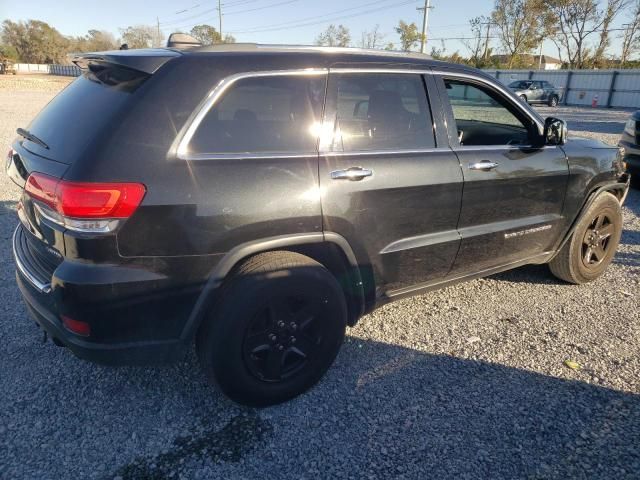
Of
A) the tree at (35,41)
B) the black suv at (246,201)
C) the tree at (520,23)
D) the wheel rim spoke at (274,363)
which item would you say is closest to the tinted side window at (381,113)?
the black suv at (246,201)

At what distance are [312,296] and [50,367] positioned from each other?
172cm

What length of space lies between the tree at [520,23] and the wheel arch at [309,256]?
187 ft

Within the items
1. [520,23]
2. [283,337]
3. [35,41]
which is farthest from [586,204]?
[35,41]

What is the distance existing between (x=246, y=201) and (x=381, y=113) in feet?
3.66

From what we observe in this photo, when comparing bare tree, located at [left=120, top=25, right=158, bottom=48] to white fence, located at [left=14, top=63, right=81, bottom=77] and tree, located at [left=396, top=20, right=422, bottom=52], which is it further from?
tree, located at [left=396, top=20, right=422, bottom=52]

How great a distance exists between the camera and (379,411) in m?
2.54

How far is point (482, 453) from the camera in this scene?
7.44 feet

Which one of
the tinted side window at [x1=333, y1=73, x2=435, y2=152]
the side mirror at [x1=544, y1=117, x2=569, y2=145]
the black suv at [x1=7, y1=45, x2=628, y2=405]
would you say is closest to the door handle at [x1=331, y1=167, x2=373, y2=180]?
the black suv at [x1=7, y1=45, x2=628, y2=405]

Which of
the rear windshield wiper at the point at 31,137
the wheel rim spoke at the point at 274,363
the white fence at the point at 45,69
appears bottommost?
the wheel rim spoke at the point at 274,363

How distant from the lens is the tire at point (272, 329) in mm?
2291

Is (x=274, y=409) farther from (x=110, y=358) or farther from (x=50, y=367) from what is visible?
(x=50, y=367)

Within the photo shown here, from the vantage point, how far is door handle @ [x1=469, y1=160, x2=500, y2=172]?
120 inches

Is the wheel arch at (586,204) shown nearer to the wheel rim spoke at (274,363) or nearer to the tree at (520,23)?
the wheel rim spoke at (274,363)

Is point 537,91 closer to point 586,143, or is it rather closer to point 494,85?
point 586,143
